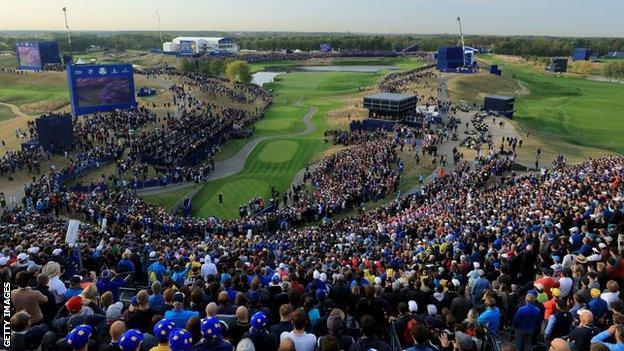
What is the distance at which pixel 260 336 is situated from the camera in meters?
7.29

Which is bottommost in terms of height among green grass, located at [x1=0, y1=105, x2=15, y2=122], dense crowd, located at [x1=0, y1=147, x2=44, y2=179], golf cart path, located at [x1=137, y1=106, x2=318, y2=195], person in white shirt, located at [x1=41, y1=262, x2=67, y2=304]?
golf cart path, located at [x1=137, y1=106, x2=318, y2=195]

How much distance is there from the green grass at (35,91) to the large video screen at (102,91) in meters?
23.4

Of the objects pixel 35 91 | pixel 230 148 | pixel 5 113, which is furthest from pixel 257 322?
pixel 35 91

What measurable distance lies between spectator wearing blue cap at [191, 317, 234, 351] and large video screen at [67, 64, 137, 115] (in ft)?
152

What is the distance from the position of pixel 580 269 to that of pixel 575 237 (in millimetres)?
3655

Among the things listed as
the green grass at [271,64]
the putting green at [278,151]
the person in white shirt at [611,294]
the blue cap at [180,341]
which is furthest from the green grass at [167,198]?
the green grass at [271,64]

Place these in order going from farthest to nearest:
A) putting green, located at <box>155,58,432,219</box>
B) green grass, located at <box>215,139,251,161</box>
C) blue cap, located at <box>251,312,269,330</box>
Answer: green grass, located at <box>215,139,251,161</box>, putting green, located at <box>155,58,432,219</box>, blue cap, located at <box>251,312,269,330</box>

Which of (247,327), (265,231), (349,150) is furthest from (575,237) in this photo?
(349,150)

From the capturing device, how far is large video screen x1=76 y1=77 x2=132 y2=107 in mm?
47938

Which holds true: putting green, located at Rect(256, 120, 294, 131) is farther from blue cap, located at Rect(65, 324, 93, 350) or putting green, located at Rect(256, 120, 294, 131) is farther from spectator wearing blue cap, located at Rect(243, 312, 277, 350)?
blue cap, located at Rect(65, 324, 93, 350)

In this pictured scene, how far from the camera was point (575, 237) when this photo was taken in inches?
561

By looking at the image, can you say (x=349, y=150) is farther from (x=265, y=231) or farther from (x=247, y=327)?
(x=247, y=327)

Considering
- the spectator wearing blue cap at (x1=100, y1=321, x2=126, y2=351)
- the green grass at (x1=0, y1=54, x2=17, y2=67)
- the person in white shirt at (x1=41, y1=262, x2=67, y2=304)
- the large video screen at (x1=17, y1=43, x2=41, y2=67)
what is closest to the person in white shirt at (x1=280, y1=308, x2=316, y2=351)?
the spectator wearing blue cap at (x1=100, y1=321, x2=126, y2=351)

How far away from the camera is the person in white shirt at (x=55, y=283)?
9780 millimetres
